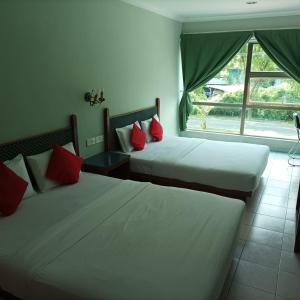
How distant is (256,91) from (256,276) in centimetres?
430

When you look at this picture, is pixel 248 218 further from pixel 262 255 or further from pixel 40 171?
pixel 40 171

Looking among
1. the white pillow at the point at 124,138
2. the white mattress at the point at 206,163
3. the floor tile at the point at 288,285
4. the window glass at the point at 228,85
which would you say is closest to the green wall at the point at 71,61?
the white pillow at the point at 124,138

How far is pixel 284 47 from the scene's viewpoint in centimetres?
510

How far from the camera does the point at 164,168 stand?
3.57 metres

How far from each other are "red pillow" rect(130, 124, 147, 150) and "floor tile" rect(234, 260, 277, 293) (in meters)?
2.15

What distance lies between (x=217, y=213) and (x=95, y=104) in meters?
2.09

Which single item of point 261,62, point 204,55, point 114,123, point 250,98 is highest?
point 204,55

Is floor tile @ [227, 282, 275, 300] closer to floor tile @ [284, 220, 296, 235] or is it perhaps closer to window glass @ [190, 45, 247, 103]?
floor tile @ [284, 220, 296, 235]

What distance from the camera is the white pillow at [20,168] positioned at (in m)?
2.44

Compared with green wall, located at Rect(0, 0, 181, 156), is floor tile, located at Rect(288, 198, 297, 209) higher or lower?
lower

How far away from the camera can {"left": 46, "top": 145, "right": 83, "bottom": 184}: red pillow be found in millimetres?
2713

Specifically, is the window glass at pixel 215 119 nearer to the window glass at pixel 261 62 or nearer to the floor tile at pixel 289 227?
the window glass at pixel 261 62

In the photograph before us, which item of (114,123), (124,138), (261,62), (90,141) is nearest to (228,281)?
(90,141)

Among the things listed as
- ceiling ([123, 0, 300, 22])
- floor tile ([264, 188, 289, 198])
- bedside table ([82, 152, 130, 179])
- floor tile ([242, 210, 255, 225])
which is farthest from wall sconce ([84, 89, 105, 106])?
floor tile ([264, 188, 289, 198])
